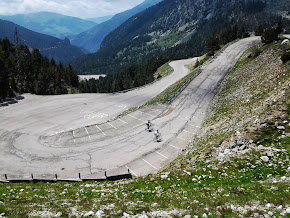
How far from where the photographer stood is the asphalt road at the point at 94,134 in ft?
91.0

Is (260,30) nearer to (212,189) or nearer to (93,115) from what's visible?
(93,115)

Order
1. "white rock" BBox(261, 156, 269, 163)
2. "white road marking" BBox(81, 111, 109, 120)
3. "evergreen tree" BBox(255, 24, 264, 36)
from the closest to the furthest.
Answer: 1. "white rock" BBox(261, 156, 269, 163)
2. "white road marking" BBox(81, 111, 109, 120)
3. "evergreen tree" BBox(255, 24, 264, 36)

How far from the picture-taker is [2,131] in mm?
40531

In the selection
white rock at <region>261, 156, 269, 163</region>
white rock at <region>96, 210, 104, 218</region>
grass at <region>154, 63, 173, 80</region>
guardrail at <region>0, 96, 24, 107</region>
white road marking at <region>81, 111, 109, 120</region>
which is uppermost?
white rock at <region>96, 210, 104, 218</region>

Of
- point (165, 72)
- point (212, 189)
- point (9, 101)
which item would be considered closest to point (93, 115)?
point (9, 101)

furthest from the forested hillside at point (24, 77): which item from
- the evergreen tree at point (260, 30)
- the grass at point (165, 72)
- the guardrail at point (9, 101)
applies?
the evergreen tree at point (260, 30)

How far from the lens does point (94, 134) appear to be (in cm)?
3694

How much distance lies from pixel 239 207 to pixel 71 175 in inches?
780

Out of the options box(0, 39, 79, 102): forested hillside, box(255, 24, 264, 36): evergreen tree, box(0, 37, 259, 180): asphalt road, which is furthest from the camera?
box(255, 24, 264, 36): evergreen tree

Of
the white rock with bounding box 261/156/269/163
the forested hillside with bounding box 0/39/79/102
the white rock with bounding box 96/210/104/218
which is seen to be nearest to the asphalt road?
the forested hillside with bounding box 0/39/79/102

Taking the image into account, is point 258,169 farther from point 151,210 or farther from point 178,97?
point 178,97

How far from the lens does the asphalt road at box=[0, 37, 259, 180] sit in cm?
2775

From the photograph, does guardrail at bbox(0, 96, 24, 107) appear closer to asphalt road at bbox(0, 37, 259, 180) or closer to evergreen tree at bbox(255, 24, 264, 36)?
asphalt road at bbox(0, 37, 259, 180)

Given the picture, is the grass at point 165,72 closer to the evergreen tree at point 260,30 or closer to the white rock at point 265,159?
the evergreen tree at point 260,30
